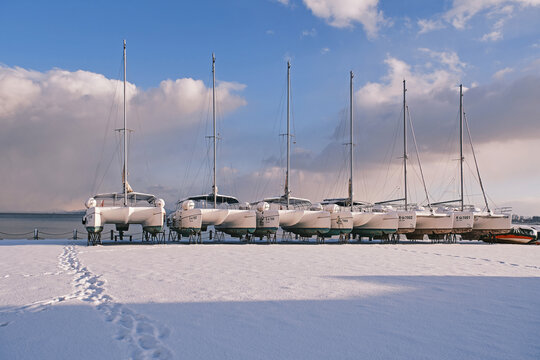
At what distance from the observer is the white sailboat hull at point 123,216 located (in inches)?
919

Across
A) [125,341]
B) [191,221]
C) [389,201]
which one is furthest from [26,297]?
[389,201]

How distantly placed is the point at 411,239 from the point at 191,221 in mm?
22681

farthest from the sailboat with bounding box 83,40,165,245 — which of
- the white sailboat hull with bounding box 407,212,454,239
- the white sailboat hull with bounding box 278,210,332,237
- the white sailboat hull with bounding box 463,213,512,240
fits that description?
the white sailboat hull with bounding box 463,213,512,240

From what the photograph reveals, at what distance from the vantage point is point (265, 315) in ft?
21.1

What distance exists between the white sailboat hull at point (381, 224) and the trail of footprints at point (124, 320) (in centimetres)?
2467

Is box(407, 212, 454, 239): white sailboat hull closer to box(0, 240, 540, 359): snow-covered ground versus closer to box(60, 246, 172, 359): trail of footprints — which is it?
box(0, 240, 540, 359): snow-covered ground

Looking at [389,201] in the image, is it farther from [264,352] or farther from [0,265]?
[264,352]

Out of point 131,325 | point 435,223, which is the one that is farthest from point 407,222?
point 131,325

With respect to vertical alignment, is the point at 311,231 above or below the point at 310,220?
below

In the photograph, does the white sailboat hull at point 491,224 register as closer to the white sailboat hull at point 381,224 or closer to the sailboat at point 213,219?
the white sailboat hull at point 381,224

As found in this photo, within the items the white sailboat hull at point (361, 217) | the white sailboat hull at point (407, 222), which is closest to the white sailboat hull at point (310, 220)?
the white sailboat hull at point (361, 217)

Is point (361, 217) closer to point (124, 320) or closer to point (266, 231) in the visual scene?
point (266, 231)

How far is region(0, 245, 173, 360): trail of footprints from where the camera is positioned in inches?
188

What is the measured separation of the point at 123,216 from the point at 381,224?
19475mm
